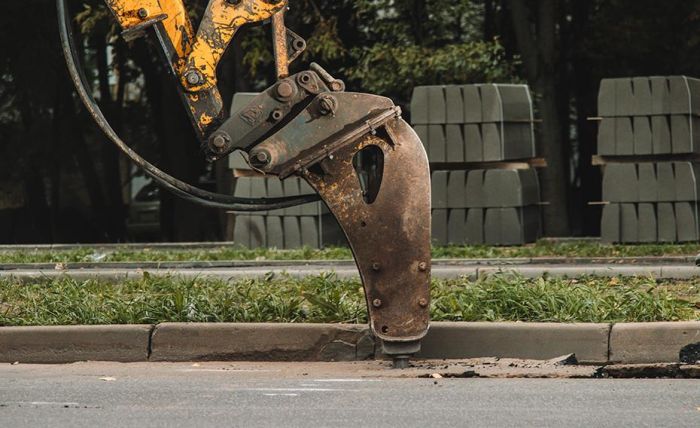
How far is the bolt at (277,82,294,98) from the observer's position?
354 inches

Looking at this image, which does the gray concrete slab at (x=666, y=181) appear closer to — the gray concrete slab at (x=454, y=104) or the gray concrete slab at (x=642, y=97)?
the gray concrete slab at (x=642, y=97)

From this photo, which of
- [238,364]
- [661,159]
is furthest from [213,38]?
[661,159]

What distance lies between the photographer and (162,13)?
929 cm

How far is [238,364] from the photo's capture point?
31.3ft

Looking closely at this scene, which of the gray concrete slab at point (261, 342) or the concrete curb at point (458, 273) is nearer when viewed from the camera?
the gray concrete slab at point (261, 342)

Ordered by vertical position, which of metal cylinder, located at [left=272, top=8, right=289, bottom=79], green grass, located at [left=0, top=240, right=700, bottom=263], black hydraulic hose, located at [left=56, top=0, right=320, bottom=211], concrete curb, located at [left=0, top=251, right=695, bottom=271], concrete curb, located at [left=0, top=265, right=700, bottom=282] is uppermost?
metal cylinder, located at [left=272, top=8, right=289, bottom=79]

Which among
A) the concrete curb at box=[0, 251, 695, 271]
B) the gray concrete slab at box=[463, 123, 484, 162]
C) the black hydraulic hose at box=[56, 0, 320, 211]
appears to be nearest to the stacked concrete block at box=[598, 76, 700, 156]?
the gray concrete slab at box=[463, 123, 484, 162]

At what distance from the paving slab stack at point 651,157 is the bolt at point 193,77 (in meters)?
9.63

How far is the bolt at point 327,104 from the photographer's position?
8891mm

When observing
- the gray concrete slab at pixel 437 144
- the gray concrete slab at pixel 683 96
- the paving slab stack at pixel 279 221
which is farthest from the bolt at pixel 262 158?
the gray concrete slab at pixel 683 96

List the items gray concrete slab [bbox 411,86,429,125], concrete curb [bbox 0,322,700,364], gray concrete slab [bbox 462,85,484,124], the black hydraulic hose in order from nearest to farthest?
concrete curb [bbox 0,322,700,364], the black hydraulic hose, gray concrete slab [bbox 462,85,484,124], gray concrete slab [bbox 411,86,429,125]

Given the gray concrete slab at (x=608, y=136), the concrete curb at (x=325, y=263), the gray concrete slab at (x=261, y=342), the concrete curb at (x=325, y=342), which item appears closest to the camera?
the concrete curb at (x=325, y=342)

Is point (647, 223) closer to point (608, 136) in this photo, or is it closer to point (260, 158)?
point (608, 136)

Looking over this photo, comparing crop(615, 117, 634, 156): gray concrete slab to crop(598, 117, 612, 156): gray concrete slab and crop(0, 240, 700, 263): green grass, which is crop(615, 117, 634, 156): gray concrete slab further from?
crop(0, 240, 700, 263): green grass
